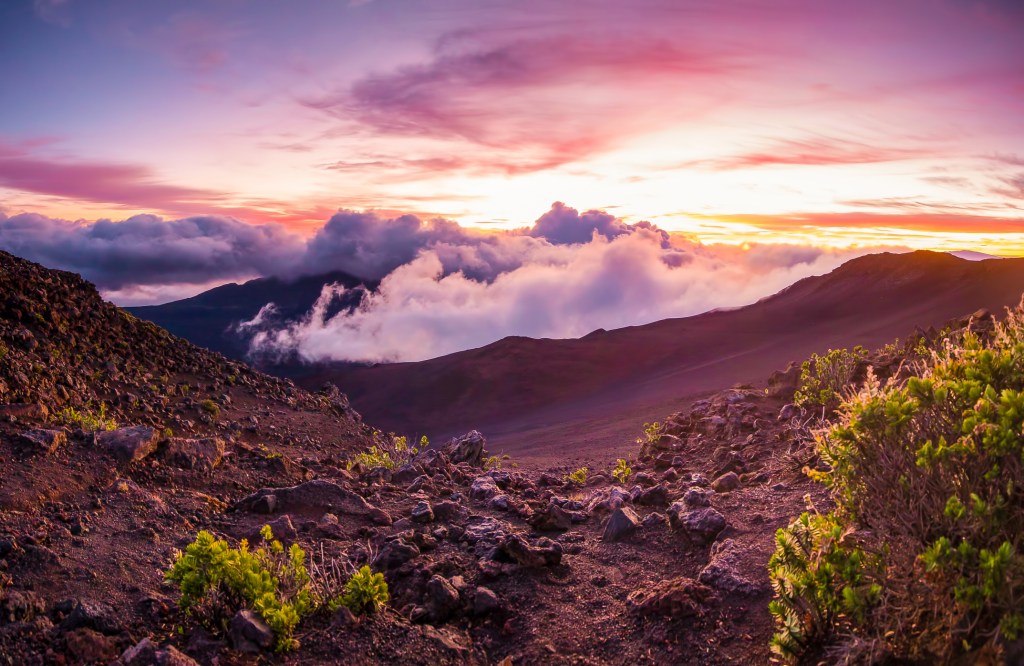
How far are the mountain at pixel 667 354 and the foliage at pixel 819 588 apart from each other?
21029mm

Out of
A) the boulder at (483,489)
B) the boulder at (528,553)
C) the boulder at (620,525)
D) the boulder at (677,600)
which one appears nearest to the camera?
the boulder at (677,600)

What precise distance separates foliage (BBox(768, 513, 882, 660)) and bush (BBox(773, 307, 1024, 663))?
0.01 m

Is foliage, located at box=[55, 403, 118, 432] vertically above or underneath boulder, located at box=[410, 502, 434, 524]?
above

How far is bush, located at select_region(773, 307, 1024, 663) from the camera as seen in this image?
2.71 m

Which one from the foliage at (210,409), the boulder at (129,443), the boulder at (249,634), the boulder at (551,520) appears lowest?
the boulder at (551,520)

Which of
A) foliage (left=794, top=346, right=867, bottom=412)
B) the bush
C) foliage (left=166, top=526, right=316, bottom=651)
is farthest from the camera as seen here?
foliage (left=794, top=346, right=867, bottom=412)

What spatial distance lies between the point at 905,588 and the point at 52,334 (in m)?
11.6

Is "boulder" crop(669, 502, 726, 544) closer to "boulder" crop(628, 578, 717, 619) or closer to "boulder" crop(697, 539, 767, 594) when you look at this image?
"boulder" crop(697, 539, 767, 594)

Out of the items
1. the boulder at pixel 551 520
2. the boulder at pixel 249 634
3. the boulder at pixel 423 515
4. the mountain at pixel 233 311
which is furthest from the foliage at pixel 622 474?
the mountain at pixel 233 311

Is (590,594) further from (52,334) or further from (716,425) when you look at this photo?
(52,334)

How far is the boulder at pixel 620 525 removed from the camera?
573 centimetres

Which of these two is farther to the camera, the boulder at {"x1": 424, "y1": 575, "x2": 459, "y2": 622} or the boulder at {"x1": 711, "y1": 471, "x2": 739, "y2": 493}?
the boulder at {"x1": 711, "y1": 471, "x2": 739, "y2": 493}

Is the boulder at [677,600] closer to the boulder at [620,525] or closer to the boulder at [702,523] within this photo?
the boulder at [702,523]

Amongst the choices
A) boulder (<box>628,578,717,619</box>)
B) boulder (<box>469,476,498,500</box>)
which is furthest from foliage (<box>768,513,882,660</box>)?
boulder (<box>469,476,498,500</box>)
